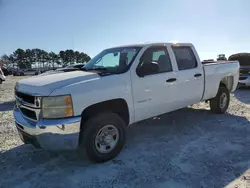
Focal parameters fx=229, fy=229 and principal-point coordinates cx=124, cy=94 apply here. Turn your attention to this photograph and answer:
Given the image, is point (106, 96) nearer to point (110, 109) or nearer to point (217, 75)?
point (110, 109)

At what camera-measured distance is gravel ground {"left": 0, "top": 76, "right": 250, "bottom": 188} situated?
3176 mm

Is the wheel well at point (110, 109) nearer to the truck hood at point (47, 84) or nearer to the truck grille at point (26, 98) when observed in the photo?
the truck hood at point (47, 84)

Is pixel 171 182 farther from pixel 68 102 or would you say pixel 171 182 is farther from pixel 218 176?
pixel 68 102

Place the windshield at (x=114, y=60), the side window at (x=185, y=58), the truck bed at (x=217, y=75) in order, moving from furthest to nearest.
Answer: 1. the truck bed at (x=217, y=75)
2. the side window at (x=185, y=58)
3. the windshield at (x=114, y=60)

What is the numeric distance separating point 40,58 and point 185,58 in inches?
3484

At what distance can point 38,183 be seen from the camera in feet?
10.5

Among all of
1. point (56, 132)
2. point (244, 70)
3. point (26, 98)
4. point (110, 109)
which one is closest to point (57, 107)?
point (56, 132)

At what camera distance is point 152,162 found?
3.70 metres

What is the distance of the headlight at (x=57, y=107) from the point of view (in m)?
3.22

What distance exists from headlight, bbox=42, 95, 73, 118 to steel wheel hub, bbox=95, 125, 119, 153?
2.16 ft

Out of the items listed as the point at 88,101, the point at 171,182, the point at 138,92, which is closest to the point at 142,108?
the point at 138,92

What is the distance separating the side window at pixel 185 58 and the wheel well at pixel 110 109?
170 centimetres

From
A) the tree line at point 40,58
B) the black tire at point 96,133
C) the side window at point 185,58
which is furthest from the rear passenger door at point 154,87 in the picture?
the tree line at point 40,58

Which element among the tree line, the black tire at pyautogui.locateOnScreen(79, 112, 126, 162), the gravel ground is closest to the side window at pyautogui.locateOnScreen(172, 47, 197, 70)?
the gravel ground
